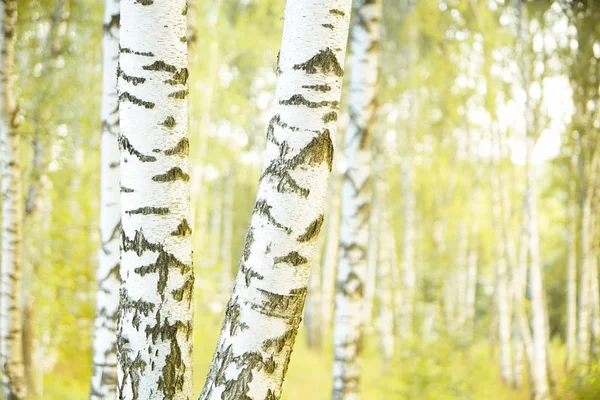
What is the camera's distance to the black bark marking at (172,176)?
6.15 ft

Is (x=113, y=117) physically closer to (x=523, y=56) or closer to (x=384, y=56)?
(x=523, y=56)

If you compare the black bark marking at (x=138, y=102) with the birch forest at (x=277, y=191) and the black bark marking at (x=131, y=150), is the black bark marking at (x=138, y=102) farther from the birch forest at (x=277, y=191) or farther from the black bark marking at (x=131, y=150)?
the black bark marking at (x=131, y=150)

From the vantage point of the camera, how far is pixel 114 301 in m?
3.24

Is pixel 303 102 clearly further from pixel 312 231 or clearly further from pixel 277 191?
pixel 312 231

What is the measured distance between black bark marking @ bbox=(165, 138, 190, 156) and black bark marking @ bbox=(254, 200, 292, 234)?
0.38 m

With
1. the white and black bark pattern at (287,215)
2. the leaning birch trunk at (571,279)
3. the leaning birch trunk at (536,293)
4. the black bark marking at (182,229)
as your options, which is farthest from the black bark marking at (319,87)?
the leaning birch trunk at (571,279)

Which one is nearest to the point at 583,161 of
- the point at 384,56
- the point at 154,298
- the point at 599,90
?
the point at 599,90

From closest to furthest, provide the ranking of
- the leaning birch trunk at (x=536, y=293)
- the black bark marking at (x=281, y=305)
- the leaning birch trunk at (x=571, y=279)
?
the black bark marking at (x=281, y=305) < the leaning birch trunk at (x=536, y=293) < the leaning birch trunk at (x=571, y=279)

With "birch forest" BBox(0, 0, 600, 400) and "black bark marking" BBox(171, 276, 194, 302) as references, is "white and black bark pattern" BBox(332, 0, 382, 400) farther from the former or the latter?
"black bark marking" BBox(171, 276, 194, 302)

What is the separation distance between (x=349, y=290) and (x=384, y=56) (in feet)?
23.9

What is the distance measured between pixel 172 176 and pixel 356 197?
2.37 metres

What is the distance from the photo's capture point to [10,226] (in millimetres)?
4121

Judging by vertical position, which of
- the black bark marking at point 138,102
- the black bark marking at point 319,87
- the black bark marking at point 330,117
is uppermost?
the black bark marking at point 319,87

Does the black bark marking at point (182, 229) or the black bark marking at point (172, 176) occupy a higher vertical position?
the black bark marking at point (172, 176)
